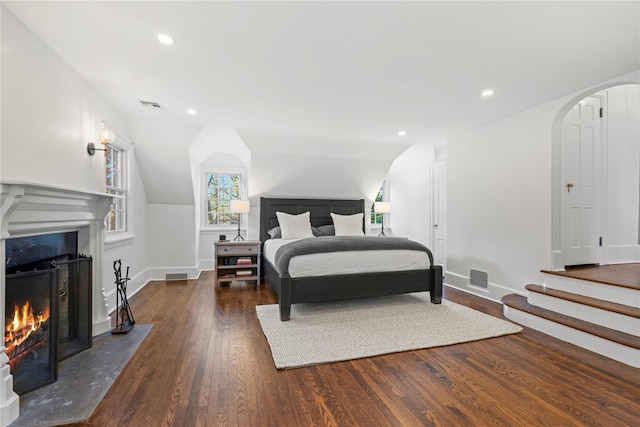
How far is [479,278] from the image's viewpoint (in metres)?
3.93

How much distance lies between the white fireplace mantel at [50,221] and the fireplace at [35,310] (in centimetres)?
15

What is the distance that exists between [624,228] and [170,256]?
6.39 meters

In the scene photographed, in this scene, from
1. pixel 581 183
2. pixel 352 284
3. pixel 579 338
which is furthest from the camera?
pixel 581 183

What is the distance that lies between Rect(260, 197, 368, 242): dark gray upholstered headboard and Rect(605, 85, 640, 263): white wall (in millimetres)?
3529

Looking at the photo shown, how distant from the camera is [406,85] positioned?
272 centimetres

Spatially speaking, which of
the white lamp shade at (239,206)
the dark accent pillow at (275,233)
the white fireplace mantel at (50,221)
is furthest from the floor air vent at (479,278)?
the white fireplace mantel at (50,221)

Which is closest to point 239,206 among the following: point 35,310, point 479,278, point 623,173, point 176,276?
point 176,276

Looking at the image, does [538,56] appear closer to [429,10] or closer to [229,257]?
[429,10]

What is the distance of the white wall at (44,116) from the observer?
1.78 metres

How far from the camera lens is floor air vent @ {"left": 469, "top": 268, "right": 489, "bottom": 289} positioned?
12.6 feet

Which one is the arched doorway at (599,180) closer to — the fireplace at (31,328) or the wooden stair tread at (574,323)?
the wooden stair tread at (574,323)

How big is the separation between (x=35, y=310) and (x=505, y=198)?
4.54m

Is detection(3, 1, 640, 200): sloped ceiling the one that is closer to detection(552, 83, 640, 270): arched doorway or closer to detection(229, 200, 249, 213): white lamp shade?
detection(552, 83, 640, 270): arched doorway

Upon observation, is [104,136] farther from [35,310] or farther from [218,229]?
[218,229]
